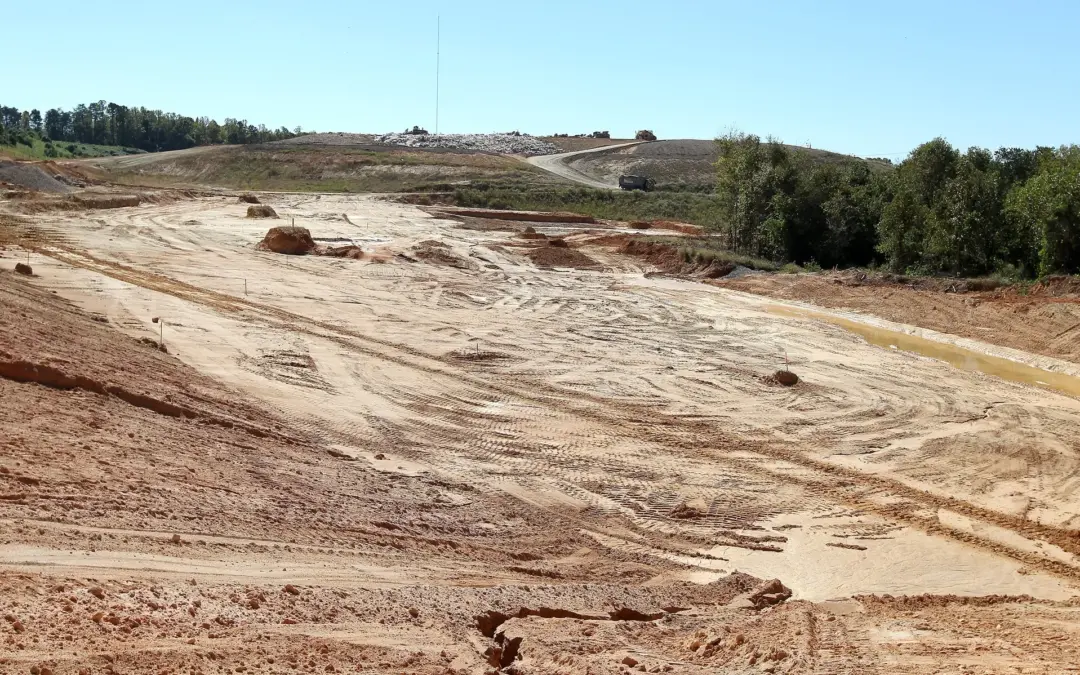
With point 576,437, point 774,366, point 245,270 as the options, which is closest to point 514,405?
point 576,437

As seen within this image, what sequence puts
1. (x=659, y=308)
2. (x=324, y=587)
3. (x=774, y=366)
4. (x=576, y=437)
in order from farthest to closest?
(x=659, y=308) → (x=774, y=366) → (x=576, y=437) → (x=324, y=587)

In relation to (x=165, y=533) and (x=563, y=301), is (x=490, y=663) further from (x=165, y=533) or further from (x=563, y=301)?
(x=563, y=301)

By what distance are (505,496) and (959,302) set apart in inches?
857

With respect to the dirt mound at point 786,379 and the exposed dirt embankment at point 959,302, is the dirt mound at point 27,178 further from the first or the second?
the dirt mound at point 786,379

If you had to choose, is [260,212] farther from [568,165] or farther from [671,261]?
[568,165]

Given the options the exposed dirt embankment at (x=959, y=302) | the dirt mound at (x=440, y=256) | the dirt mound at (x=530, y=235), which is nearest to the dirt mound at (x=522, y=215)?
the dirt mound at (x=530, y=235)

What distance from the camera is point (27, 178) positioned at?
4859 centimetres

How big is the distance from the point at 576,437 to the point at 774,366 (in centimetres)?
740

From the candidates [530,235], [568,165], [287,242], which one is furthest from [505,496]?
[568,165]

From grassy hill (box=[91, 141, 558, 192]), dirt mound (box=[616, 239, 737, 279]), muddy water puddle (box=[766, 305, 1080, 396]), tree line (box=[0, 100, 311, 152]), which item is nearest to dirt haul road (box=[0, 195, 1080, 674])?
muddy water puddle (box=[766, 305, 1080, 396])

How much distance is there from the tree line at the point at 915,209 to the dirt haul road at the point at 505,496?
404 inches

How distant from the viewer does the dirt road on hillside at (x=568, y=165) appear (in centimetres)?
8719

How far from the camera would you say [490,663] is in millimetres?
7172

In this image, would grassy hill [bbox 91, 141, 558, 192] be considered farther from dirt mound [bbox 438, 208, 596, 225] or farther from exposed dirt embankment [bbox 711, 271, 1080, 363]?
exposed dirt embankment [bbox 711, 271, 1080, 363]
